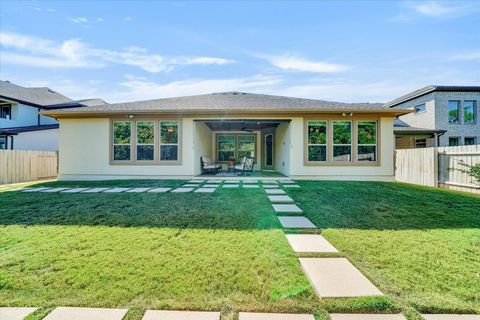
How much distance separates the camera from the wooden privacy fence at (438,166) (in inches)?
281

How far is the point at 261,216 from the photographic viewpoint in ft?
13.8

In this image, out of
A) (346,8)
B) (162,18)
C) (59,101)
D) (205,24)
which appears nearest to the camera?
(346,8)

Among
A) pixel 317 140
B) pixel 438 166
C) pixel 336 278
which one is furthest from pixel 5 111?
pixel 438 166

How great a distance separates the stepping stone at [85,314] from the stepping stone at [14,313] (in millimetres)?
165

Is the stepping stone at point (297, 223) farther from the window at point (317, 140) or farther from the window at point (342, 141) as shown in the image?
the window at point (342, 141)

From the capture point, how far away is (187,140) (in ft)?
31.9

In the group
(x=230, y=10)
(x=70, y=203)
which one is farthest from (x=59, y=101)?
(x=70, y=203)

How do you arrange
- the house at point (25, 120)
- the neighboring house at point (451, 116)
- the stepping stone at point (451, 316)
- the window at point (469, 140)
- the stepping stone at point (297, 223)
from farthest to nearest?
the window at point (469, 140) < the neighboring house at point (451, 116) < the house at point (25, 120) < the stepping stone at point (297, 223) < the stepping stone at point (451, 316)

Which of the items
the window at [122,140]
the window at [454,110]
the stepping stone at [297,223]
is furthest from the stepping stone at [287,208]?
the window at [454,110]

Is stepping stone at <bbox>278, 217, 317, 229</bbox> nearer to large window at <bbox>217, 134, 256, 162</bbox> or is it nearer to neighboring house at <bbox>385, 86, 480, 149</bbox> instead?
large window at <bbox>217, 134, 256, 162</bbox>

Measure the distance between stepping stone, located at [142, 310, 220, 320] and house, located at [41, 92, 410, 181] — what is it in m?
8.12

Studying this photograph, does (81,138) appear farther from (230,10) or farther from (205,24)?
(230,10)

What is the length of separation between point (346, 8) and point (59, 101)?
2255 centimetres

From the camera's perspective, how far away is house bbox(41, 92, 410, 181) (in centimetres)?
951
